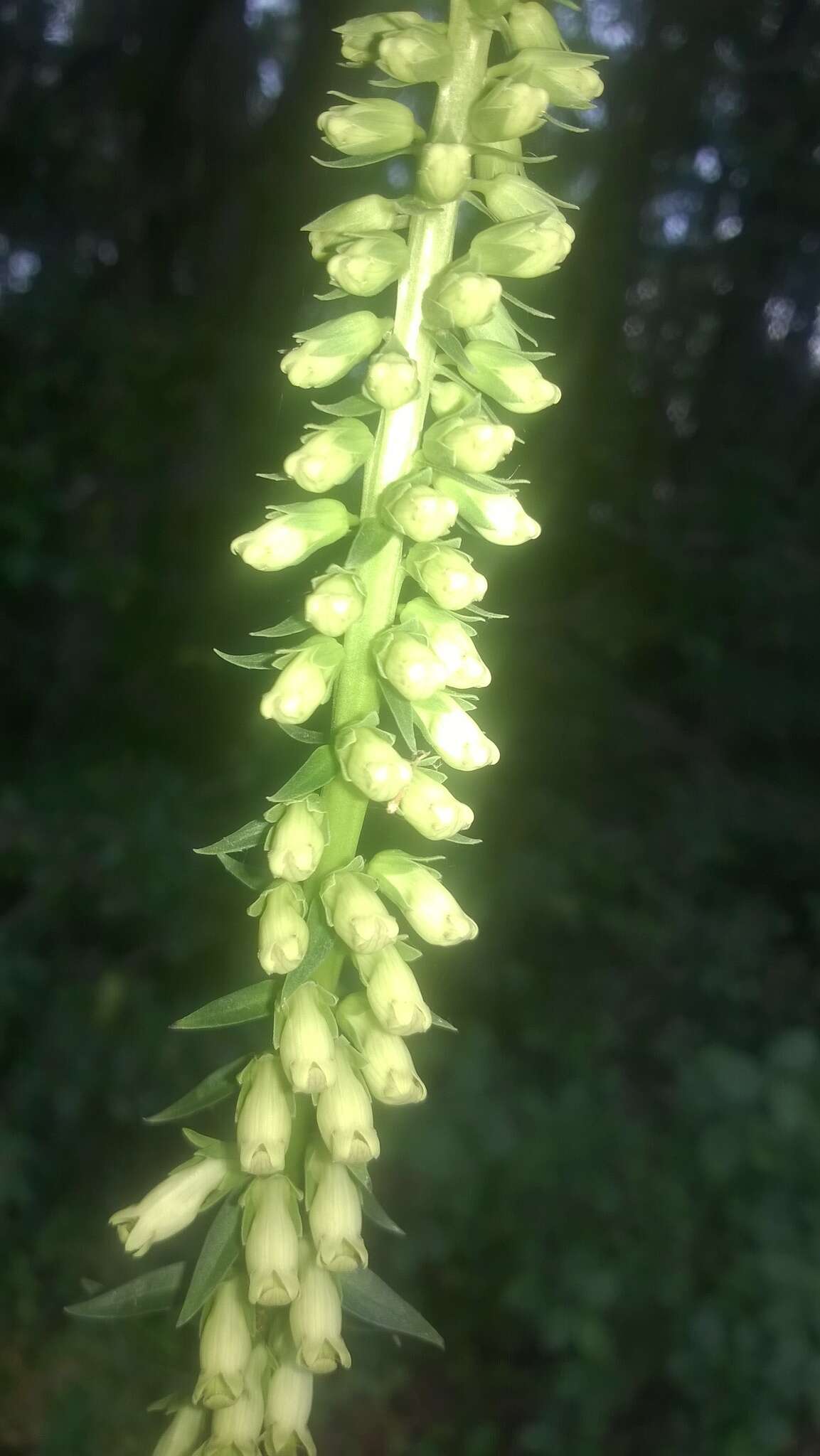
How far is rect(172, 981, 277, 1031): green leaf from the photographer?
170 cm

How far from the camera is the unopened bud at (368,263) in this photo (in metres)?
1.70

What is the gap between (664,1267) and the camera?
5.24 m

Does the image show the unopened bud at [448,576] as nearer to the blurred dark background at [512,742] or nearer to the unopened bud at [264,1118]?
the unopened bud at [264,1118]

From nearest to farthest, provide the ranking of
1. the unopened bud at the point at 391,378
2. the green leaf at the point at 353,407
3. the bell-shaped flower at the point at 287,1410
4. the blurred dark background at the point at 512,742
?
the unopened bud at the point at 391,378
the green leaf at the point at 353,407
the bell-shaped flower at the point at 287,1410
the blurred dark background at the point at 512,742

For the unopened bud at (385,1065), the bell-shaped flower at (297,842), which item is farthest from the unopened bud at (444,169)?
the unopened bud at (385,1065)

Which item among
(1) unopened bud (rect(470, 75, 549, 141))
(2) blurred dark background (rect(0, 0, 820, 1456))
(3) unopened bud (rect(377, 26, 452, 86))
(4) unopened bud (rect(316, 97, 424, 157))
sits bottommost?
(2) blurred dark background (rect(0, 0, 820, 1456))

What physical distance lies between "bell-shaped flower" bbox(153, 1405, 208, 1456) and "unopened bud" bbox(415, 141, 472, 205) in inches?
76.9

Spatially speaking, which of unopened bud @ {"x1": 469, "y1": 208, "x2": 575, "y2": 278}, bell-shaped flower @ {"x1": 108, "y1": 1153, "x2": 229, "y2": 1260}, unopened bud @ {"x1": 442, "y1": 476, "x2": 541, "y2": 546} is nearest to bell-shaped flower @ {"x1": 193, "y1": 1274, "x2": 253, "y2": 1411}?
bell-shaped flower @ {"x1": 108, "y1": 1153, "x2": 229, "y2": 1260}

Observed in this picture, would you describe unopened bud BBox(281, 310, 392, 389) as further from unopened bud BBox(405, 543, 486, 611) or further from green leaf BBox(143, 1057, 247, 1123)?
green leaf BBox(143, 1057, 247, 1123)

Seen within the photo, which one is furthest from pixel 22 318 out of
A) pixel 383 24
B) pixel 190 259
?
pixel 383 24

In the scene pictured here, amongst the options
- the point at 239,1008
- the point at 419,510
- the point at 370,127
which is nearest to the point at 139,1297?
the point at 239,1008

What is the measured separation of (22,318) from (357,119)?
664cm

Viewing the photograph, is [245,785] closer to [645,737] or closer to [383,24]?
[645,737]

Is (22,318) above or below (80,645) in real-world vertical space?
above
